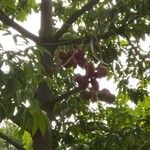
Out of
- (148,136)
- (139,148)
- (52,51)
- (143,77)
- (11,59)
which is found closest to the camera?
(11,59)

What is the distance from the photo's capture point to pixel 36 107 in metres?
3.52

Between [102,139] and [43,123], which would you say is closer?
Answer: [43,123]

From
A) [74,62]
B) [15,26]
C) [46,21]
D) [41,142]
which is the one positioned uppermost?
[46,21]

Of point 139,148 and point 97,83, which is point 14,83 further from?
point 139,148

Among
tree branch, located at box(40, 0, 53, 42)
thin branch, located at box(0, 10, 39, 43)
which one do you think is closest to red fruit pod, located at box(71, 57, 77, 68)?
thin branch, located at box(0, 10, 39, 43)

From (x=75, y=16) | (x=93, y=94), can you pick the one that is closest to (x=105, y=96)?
(x=93, y=94)

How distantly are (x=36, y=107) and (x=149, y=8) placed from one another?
6.62 ft

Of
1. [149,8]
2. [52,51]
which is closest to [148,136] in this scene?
[149,8]

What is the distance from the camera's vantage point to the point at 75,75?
3.12 m

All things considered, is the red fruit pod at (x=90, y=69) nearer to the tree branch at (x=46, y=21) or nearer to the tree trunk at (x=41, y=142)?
the tree trunk at (x=41, y=142)

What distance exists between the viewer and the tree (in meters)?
3.50

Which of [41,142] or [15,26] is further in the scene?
[15,26]

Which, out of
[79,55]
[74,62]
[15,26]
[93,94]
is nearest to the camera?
[93,94]

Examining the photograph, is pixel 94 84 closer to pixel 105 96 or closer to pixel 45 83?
pixel 105 96
